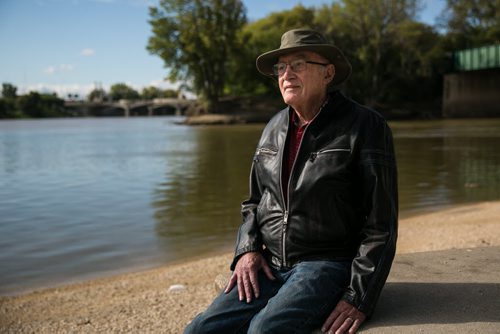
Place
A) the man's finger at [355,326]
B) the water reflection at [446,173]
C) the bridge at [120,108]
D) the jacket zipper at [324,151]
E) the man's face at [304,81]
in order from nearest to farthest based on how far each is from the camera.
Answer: the man's finger at [355,326] < the jacket zipper at [324,151] < the man's face at [304,81] < the water reflection at [446,173] < the bridge at [120,108]

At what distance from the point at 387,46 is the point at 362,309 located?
2451 inches

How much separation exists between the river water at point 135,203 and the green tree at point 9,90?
119744mm

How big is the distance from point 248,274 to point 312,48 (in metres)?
1.32

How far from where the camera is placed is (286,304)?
2.74 meters

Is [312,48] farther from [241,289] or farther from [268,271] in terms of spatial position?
[241,289]

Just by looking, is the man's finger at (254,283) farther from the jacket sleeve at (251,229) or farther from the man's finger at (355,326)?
the man's finger at (355,326)

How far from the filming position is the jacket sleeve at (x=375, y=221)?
2729 millimetres

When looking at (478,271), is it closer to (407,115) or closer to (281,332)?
(281,332)

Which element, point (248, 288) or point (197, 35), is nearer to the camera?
point (248, 288)

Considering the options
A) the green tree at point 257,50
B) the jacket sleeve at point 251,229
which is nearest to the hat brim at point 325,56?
the jacket sleeve at point 251,229

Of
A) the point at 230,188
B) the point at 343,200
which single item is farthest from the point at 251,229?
the point at 230,188

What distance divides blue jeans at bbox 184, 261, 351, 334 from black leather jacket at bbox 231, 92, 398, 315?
0.09 meters

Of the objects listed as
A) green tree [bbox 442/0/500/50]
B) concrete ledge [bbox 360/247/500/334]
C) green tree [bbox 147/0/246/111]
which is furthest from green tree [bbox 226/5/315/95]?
concrete ledge [bbox 360/247/500/334]

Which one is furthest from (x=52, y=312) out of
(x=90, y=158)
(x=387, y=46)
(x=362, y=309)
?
(x=387, y=46)
